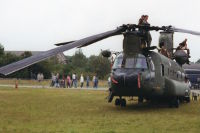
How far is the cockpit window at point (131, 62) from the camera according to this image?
1661 cm

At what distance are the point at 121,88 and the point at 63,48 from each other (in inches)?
281

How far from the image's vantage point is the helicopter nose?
1588 cm

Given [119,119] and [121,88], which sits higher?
[121,88]

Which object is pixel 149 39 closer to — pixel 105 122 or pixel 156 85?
pixel 156 85

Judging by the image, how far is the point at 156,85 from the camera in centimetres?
1739

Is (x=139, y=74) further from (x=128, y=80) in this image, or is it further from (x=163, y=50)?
(x=163, y=50)

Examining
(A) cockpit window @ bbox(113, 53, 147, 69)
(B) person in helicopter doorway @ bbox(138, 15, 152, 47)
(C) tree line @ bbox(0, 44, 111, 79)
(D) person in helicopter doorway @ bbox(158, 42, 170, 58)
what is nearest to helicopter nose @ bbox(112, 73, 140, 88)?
(A) cockpit window @ bbox(113, 53, 147, 69)

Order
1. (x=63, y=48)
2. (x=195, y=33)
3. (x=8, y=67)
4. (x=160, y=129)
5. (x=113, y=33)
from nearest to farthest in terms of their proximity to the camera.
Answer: (x=8, y=67) → (x=63, y=48) → (x=160, y=129) → (x=113, y=33) → (x=195, y=33)

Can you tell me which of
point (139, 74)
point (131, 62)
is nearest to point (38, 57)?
point (139, 74)

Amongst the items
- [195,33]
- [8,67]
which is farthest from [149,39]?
[8,67]

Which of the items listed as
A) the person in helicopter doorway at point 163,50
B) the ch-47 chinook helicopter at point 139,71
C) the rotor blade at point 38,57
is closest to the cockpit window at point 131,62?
the ch-47 chinook helicopter at point 139,71

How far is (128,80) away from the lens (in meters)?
15.9

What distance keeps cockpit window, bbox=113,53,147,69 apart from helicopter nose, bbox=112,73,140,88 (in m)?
0.71

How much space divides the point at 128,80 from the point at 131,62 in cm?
114
